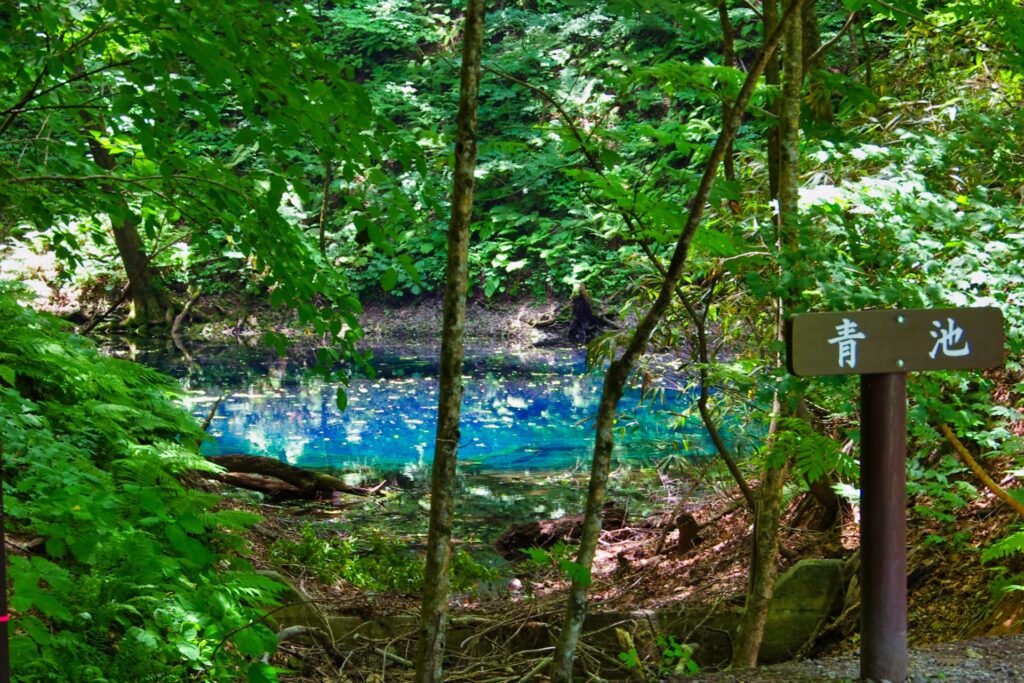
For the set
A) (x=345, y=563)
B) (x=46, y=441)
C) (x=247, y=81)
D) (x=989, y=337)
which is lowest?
(x=345, y=563)

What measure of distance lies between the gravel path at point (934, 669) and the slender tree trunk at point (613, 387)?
418mm

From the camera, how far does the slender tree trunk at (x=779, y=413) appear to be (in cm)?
336

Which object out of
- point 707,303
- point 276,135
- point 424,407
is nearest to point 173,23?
point 276,135

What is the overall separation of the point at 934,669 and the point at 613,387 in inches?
57.0

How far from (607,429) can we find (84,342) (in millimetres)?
3899

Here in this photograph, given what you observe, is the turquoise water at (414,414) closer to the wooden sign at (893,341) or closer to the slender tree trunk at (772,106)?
the slender tree trunk at (772,106)

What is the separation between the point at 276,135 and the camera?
2371mm

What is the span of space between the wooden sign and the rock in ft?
7.01

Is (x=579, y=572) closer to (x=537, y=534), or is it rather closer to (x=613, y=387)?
(x=613, y=387)

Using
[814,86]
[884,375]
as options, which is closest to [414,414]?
[814,86]

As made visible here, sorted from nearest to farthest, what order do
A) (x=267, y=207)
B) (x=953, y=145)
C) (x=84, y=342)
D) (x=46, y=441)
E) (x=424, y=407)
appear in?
(x=267, y=207), (x=46, y=441), (x=953, y=145), (x=84, y=342), (x=424, y=407)

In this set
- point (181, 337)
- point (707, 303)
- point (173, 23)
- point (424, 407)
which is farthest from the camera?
point (181, 337)

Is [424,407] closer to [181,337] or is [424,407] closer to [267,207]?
[181,337]

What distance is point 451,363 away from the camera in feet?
9.09
